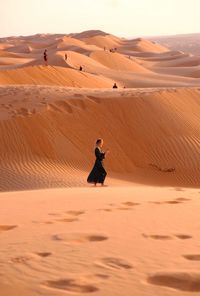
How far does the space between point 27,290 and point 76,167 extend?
37.5ft

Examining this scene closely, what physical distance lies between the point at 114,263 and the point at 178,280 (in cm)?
61

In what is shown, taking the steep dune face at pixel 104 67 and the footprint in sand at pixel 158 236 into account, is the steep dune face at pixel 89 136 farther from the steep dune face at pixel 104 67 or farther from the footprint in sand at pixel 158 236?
the steep dune face at pixel 104 67

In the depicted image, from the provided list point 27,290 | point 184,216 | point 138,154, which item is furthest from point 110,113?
point 27,290

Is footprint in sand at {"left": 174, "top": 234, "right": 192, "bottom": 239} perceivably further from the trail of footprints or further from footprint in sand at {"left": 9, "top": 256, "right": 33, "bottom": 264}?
footprint in sand at {"left": 9, "top": 256, "right": 33, "bottom": 264}

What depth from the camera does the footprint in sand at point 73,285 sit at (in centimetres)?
409

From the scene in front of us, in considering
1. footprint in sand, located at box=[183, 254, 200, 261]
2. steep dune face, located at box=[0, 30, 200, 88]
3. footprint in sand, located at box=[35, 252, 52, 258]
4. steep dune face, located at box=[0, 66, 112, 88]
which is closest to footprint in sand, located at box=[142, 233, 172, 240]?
footprint in sand, located at box=[183, 254, 200, 261]

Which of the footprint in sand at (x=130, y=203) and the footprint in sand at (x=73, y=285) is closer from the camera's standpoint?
the footprint in sand at (x=73, y=285)

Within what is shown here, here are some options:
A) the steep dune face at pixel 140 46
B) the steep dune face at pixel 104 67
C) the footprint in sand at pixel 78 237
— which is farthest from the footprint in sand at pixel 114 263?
the steep dune face at pixel 140 46

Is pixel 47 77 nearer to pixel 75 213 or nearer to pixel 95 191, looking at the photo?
pixel 95 191

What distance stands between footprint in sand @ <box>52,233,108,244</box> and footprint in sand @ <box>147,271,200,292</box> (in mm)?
1290

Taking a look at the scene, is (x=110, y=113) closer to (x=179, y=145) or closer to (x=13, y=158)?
(x=179, y=145)

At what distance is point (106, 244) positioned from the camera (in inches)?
213

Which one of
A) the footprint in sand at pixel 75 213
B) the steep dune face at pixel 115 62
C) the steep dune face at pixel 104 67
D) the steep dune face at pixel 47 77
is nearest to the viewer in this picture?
the footprint in sand at pixel 75 213

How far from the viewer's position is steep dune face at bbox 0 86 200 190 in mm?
15086
